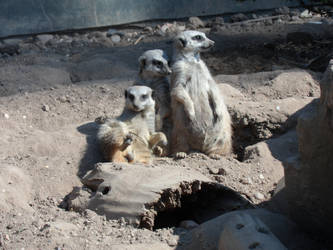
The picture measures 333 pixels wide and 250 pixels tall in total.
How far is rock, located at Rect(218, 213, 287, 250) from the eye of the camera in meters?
2.15

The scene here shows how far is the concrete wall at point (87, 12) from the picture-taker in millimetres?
6812

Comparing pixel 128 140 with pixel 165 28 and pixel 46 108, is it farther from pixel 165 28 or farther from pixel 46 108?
pixel 165 28

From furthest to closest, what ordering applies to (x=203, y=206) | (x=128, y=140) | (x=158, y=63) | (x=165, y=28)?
(x=165, y=28) < (x=158, y=63) < (x=128, y=140) < (x=203, y=206)

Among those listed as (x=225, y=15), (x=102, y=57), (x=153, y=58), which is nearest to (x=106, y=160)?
(x=153, y=58)

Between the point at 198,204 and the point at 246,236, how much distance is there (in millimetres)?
942

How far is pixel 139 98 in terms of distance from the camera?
386 cm

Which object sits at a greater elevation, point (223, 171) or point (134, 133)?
point (134, 133)

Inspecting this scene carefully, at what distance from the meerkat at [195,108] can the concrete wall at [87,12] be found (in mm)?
3083

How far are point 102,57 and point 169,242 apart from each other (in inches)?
142

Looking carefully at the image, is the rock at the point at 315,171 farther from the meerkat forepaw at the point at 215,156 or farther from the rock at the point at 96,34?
the rock at the point at 96,34

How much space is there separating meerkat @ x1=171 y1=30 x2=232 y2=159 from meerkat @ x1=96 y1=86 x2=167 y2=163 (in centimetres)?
16

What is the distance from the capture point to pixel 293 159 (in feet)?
8.53

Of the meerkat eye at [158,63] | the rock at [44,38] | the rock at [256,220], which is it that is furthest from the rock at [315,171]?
the rock at [44,38]

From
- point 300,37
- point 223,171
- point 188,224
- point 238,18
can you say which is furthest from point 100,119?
point 238,18
